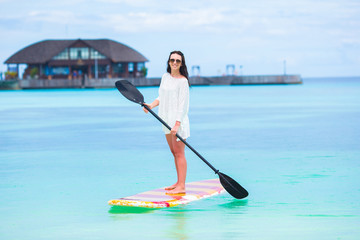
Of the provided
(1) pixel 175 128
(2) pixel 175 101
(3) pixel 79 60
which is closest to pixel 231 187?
(1) pixel 175 128

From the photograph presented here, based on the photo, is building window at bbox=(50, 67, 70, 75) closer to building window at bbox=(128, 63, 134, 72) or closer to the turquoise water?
building window at bbox=(128, 63, 134, 72)

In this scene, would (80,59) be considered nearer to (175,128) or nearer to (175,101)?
(175,101)

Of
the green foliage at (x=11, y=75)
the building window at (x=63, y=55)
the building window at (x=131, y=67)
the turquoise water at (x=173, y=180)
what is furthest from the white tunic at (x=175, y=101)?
the green foliage at (x=11, y=75)

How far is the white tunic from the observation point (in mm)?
8258

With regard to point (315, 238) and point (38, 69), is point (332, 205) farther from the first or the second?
point (38, 69)

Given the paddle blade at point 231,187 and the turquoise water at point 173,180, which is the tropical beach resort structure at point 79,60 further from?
the paddle blade at point 231,187

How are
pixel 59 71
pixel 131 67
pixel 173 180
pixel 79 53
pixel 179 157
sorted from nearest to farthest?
1. pixel 179 157
2. pixel 173 180
3. pixel 79 53
4. pixel 59 71
5. pixel 131 67

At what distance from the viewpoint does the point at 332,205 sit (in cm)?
902

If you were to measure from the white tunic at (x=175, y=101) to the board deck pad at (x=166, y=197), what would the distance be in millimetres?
Result: 882

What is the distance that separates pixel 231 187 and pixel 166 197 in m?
0.92

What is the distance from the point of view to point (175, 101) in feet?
27.3

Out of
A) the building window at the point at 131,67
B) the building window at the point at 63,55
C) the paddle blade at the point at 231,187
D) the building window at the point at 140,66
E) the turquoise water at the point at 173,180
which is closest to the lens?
the turquoise water at the point at 173,180

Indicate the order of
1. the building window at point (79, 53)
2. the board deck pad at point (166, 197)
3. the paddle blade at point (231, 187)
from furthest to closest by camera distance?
the building window at point (79, 53) → the paddle blade at point (231, 187) → the board deck pad at point (166, 197)

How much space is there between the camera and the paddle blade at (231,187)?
8938mm
